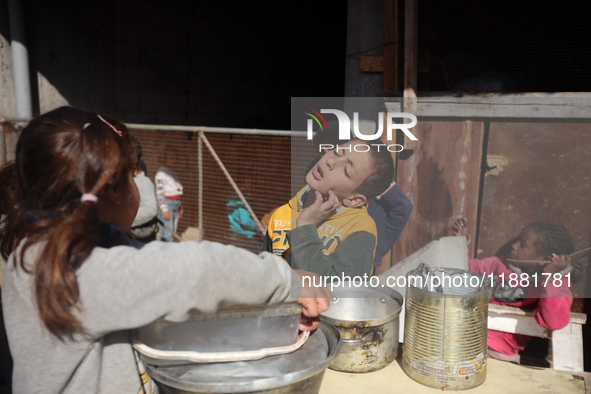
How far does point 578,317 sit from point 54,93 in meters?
5.82

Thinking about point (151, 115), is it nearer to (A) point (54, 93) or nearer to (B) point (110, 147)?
(A) point (54, 93)

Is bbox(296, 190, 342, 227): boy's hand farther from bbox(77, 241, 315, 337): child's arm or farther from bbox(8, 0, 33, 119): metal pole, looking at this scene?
bbox(8, 0, 33, 119): metal pole

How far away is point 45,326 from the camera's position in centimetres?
111

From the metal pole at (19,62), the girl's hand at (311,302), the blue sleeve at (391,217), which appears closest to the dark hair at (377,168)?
the blue sleeve at (391,217)

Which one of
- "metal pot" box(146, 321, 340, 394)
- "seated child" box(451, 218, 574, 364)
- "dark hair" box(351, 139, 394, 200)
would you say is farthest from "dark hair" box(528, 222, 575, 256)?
"metal pot" box(146, 321, 340, 394)

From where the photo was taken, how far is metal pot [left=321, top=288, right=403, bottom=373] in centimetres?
179

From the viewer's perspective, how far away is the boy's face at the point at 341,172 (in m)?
2.96

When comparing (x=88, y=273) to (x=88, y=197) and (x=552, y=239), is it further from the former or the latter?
(x=552, y=239)

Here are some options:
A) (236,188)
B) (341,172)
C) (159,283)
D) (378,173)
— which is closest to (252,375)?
(159,283)

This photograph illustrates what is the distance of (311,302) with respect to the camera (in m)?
1.30

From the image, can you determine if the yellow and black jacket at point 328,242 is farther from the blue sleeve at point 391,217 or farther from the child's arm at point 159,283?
the child's arm at point 159,283

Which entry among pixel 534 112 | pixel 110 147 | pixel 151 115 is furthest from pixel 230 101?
pixel 110 147

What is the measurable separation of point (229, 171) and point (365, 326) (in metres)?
3.35

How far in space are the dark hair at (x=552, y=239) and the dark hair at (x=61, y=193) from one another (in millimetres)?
3107
